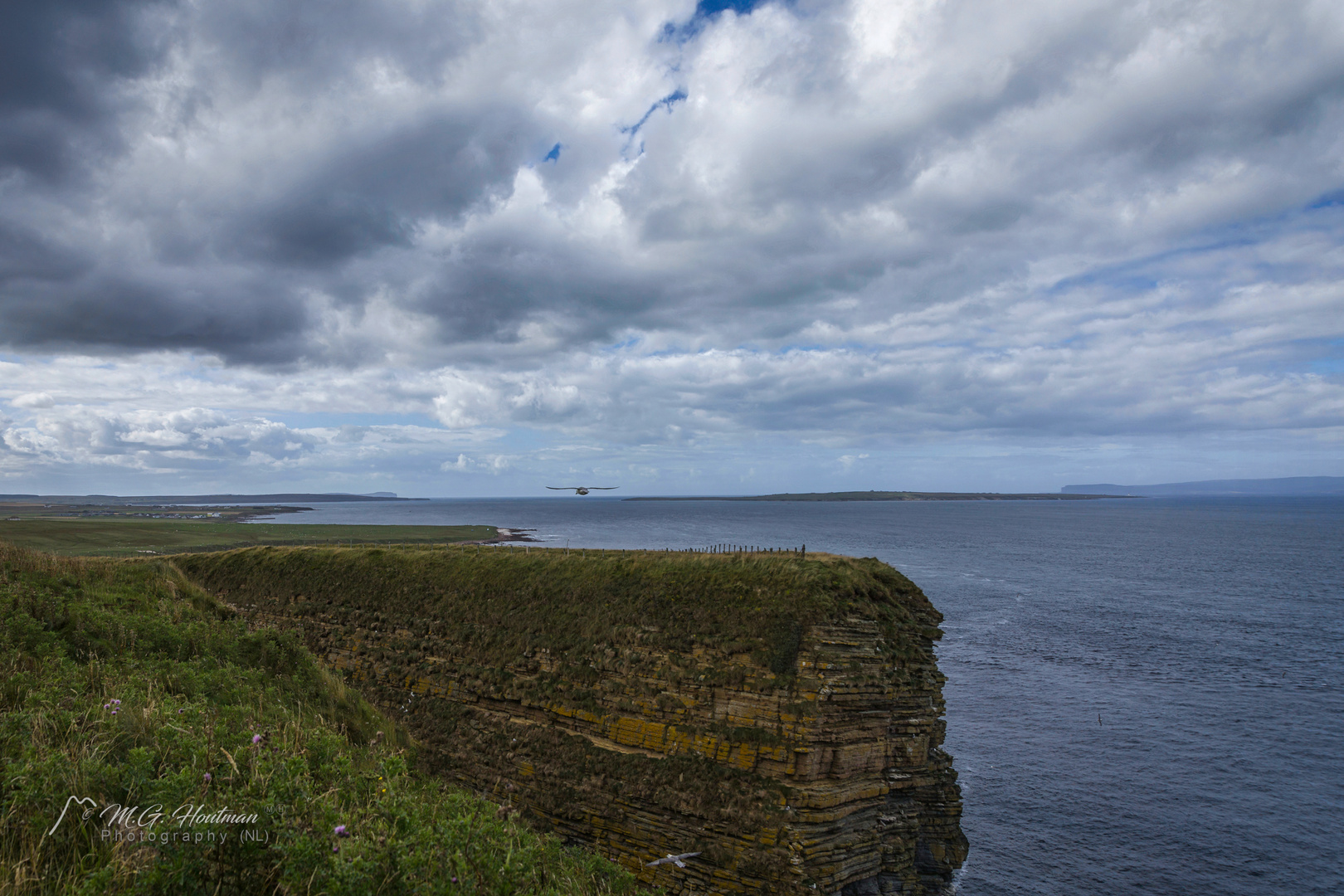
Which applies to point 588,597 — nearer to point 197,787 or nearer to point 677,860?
point 677,860

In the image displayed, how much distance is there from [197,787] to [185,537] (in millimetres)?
122923

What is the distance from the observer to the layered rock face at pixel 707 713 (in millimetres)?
20406

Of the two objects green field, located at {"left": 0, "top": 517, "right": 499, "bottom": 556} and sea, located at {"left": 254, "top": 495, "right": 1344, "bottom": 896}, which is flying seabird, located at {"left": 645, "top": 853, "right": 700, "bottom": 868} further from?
green field, located at {"left": 0, "top": 517, "right": 499, "bottom": 556}

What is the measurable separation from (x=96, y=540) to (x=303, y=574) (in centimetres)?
7749

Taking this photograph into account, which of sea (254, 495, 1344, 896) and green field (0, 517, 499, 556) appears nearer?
sea (254, 495, 1344, 896)

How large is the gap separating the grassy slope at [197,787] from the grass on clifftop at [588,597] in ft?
35.8

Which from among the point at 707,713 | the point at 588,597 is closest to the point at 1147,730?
the point at 707,713

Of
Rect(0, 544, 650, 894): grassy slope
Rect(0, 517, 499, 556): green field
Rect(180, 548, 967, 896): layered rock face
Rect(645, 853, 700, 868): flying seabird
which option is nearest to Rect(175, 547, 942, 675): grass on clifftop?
Rect(180, 548, 967, 896): layered rock face

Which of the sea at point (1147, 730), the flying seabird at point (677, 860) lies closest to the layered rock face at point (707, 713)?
the flying seabird at point (677, 860)

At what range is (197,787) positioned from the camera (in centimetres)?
626

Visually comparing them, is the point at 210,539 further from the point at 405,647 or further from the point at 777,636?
the point at 777,636

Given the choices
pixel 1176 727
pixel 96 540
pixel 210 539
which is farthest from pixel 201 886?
pixel 210 539

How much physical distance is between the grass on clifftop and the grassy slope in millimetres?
10902

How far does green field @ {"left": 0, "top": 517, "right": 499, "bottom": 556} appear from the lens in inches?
3187
